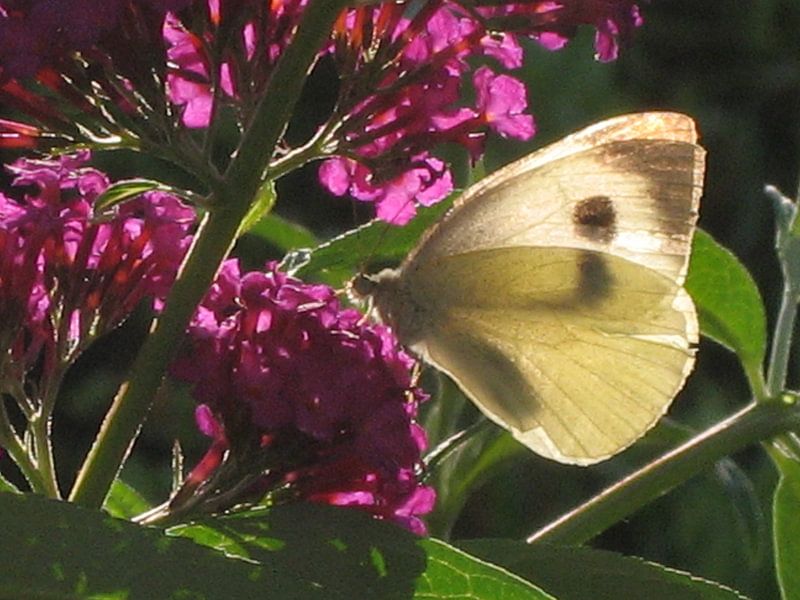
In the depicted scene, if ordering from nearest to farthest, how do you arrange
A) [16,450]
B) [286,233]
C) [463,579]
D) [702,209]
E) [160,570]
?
[160,570]
[463,579]
[16,450]
[286,233]
[702,209]

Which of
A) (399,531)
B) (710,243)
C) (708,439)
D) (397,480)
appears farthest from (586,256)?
(399,531)

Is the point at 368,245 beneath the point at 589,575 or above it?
above

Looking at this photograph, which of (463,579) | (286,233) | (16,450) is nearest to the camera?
(463,579)

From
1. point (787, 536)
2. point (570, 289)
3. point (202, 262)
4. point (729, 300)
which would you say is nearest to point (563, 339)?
point (570, 289)

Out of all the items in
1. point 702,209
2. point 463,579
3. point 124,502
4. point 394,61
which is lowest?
point 702,209

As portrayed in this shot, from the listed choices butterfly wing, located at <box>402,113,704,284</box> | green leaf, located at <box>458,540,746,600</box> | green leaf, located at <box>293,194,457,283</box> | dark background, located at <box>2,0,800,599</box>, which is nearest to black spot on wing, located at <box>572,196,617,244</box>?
butterfly wing, located at <box>402,113,704,284</box>

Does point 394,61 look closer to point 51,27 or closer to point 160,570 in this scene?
point 51,27

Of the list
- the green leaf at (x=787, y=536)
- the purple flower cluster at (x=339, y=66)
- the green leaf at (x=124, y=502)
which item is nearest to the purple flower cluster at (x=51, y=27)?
the purple flower cluster at (x=339, y=66)

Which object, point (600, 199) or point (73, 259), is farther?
point (600, 199)
